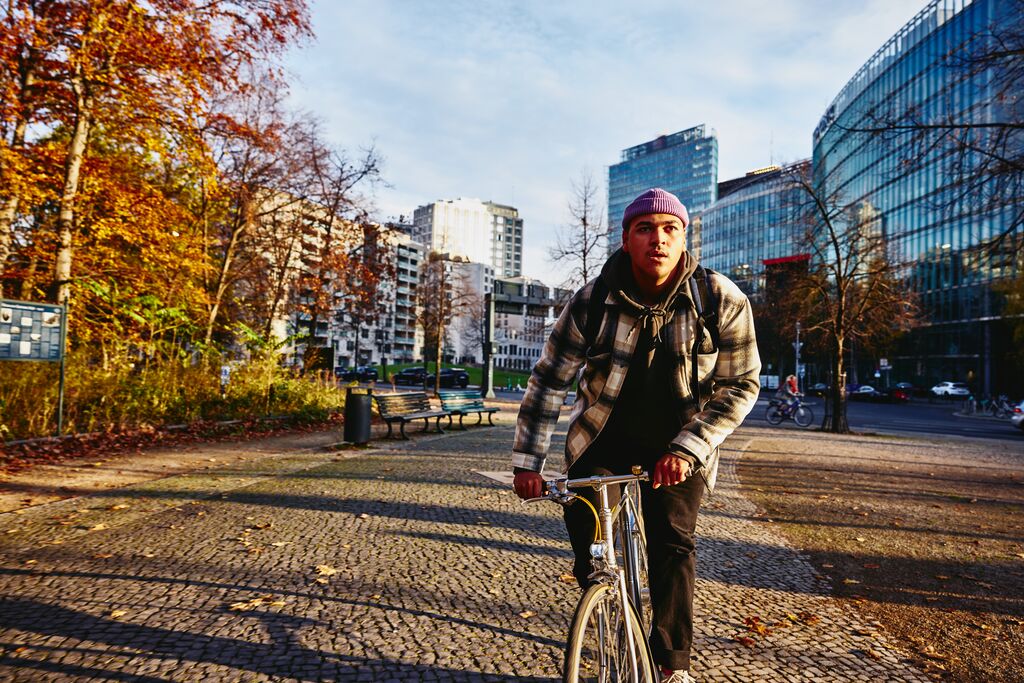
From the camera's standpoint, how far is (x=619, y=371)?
2.45 m

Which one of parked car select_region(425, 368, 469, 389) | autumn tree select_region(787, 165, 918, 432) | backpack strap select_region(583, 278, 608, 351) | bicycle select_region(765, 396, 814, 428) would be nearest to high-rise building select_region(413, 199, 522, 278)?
parked car select_region(425, 368, 469, 389)

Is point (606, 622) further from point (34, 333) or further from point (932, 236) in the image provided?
point (932, 236)

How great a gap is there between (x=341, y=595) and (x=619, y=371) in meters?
2.56

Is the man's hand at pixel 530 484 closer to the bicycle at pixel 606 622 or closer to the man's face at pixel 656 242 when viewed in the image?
the bicycle at pixel 606 622

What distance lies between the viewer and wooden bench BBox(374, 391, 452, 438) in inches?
505

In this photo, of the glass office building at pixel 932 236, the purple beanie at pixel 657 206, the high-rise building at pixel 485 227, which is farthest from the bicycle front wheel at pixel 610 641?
the high-rise building at pixel 485 227

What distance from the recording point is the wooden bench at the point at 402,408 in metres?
12.8

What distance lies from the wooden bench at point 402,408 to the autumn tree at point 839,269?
10.9m

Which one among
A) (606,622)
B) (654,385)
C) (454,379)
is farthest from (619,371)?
(454,379)

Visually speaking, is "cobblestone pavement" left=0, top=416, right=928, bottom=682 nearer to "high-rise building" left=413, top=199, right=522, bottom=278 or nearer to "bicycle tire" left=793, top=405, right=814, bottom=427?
"bicycle tire" left=793, top=405, right=814, bottom=427

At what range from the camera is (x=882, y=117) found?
10.6 metres

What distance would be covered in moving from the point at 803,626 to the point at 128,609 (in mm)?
3877

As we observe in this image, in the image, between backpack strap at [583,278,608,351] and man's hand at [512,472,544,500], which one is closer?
man's hand at [512,472,544,500]

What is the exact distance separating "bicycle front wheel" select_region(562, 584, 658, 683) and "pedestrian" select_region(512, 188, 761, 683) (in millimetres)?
342
